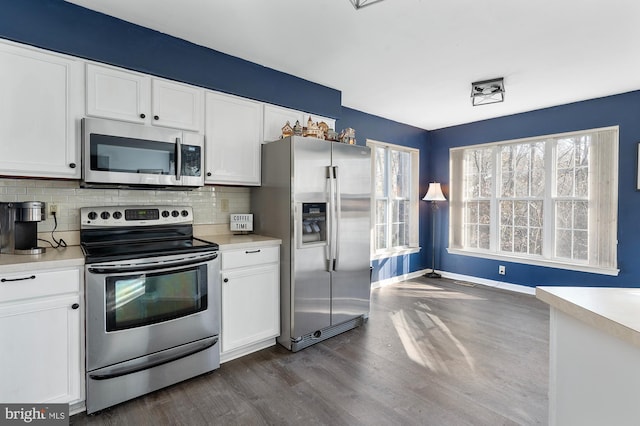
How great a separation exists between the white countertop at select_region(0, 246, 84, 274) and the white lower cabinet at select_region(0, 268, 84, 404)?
4cm

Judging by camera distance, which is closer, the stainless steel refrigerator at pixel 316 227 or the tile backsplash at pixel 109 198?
the tile backsplash at pixel 109 198

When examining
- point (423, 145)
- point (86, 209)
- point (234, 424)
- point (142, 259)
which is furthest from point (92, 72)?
point (423, 145)

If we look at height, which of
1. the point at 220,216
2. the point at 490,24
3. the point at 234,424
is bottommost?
the point at 234,424

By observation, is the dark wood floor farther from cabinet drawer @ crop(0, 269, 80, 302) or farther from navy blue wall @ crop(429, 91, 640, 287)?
navy blue wall @ crop(429, 91, 640, 287)

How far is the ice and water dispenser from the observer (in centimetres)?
288

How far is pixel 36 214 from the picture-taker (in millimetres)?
2018

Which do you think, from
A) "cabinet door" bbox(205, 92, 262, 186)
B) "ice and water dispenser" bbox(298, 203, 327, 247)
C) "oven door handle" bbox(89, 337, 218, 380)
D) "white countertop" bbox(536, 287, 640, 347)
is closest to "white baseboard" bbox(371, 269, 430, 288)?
"ice and water dispenser" bbox(298, 203, 327, 247)

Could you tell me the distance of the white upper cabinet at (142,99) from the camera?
7.36ft

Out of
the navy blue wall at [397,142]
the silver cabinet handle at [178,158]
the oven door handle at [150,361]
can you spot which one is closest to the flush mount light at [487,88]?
the navy blue wall at [397,142]

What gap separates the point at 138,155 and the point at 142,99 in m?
0.43

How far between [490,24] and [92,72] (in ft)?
9.23

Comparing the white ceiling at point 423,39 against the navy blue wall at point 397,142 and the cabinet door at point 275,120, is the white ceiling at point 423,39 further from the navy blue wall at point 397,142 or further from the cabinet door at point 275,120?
the navy blue wall at point 397,142

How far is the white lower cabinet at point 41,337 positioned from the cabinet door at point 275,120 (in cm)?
189

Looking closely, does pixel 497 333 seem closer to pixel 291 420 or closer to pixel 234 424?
pixel 291 420
